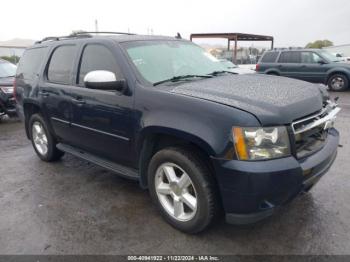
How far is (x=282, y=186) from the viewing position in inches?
97.5

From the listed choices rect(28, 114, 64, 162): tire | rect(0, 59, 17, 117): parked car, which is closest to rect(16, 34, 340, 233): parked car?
rect(28, 114, 64, 162): tire

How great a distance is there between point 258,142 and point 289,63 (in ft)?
39.0

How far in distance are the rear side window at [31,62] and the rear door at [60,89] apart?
379 millimetres

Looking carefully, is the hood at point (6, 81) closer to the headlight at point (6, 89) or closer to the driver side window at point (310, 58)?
the headlight at point (6, 89)

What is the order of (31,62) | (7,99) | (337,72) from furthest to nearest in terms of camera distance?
(337,72)
(7,99)
(31,62)

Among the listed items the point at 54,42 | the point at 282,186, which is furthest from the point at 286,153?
the point at 54,42

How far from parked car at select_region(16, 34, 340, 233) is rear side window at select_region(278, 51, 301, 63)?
33.1ft

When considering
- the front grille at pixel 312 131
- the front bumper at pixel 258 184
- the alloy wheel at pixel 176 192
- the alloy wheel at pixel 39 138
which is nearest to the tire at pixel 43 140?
the alloy wheel at pixel 39 138

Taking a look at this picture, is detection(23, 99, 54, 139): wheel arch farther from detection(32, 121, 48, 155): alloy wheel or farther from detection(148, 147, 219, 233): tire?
detection(148, 147, 219, 233): tire

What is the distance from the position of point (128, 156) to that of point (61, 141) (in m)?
1.70

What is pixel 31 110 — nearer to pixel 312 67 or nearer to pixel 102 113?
pixel 102 113

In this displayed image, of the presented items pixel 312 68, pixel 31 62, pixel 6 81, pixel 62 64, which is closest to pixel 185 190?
pixel 62 64

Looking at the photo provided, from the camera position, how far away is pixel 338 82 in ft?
41.7

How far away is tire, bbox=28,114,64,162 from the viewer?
492 cm
